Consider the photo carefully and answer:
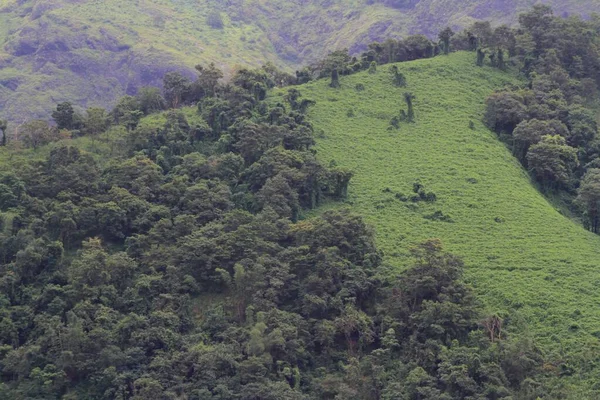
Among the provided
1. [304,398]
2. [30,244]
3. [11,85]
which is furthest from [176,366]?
[11,85]

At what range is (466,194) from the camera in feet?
191

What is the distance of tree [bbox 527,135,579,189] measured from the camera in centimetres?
5991

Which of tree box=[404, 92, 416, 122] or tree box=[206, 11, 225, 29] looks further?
tree box=[206, 11, 225, 29]

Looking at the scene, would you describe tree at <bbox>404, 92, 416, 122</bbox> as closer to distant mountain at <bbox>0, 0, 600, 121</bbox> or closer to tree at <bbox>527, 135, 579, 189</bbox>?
tree at <bbox>527, 135, 579, 189</bbox>

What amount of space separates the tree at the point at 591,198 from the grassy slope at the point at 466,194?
1558 mm

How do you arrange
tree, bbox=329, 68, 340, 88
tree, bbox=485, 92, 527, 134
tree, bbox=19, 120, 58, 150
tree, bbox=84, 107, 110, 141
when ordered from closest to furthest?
tree, bbox=19, 120, 58, 150 < tree, bbox=84, 107, 110, 141 < tree, bbox=485, 92, 527, 134 < tree, bbox=329, 68, 340, 88

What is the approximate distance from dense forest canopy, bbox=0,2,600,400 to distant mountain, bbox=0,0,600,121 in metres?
60.7

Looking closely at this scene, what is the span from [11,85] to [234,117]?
226 ft

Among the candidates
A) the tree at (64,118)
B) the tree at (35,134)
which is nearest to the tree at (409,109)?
the tree at (64,118)

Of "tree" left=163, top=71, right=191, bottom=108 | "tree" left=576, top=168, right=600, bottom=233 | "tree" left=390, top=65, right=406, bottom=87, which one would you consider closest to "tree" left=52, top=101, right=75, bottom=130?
"tree" left=163, top=71, right=191, bottom=108

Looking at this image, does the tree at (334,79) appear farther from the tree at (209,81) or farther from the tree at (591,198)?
the tree at (591,198)

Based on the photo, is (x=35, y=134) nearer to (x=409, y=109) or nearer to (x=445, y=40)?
(x=409, y=109)

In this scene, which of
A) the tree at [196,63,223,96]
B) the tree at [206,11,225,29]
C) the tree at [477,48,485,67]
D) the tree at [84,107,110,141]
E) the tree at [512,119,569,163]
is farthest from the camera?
the tree at [206,11,225,29]

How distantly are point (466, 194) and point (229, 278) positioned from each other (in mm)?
20064
